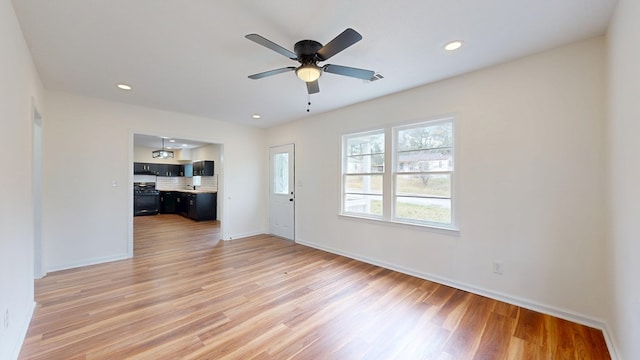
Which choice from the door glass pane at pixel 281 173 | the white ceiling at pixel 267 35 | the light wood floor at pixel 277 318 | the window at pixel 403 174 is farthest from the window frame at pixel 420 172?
the door glass pane at pixel 281 173

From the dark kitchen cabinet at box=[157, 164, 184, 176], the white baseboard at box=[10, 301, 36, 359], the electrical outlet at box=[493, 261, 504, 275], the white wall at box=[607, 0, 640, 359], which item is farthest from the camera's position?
the dark kitchen cabinet at box=[157, 164, 184, 176]

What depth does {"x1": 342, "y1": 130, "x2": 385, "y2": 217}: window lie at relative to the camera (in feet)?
13.2

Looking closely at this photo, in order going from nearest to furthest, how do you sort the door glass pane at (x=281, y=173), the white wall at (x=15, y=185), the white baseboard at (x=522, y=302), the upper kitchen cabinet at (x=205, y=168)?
the white wall at (x=15, y=185) → the white baseboard at (x=522, y=302) → the door glass pane at (x=281, y=173) → the upper kitchen cabinet at (x=205, y=168)

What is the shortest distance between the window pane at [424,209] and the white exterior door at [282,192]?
98.0 inches

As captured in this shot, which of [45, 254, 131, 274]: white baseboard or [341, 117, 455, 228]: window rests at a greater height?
[341, 117, 455, 228]: window

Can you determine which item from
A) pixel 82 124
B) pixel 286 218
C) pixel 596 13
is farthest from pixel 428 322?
pixel 82 124

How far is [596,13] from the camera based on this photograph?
196 cm

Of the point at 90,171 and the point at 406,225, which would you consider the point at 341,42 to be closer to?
the point at 406,225

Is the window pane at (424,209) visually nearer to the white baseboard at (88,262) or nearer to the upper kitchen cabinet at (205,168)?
the white baseboard at (88,262)

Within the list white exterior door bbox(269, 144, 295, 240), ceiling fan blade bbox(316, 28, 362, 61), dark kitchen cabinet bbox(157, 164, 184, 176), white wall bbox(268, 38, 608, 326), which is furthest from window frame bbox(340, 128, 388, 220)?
dark kitchen cabinet bbox(157, 164, 184, 176)

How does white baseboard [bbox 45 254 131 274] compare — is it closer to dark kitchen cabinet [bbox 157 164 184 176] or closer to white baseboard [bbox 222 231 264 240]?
white baseboard [bbox 222 231 264 240]

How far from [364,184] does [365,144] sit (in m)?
0.67

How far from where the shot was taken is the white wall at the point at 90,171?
3.64 metres

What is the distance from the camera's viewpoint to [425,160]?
11.4ft
